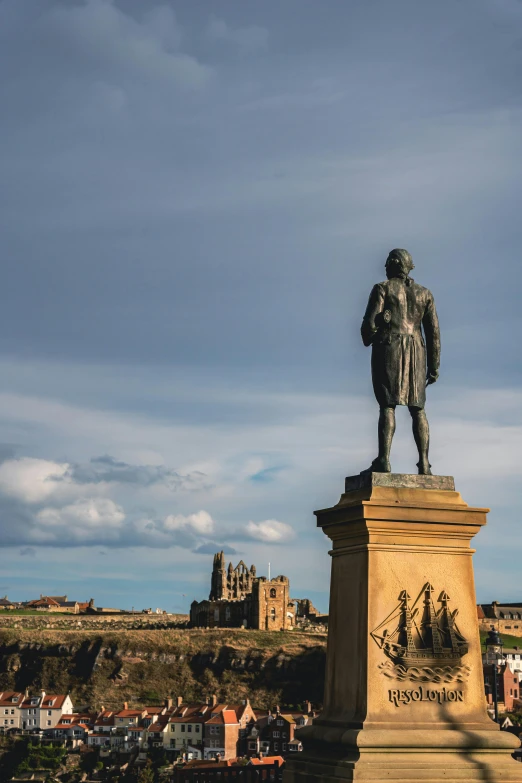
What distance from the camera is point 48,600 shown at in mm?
171000

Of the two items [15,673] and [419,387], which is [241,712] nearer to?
[15,673]

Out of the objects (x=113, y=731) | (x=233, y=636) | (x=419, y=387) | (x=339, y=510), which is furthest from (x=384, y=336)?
(x=233, y=636)

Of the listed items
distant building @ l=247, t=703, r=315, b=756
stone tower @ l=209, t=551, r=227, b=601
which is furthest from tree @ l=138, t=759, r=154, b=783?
stone tower @ l=209, t=551, r=227, b=601

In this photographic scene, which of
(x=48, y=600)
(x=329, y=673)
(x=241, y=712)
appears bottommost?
(x=329, y=673)

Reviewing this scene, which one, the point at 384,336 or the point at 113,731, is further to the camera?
the point at 113,731

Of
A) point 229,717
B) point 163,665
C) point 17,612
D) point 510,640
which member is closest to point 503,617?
point 510,640

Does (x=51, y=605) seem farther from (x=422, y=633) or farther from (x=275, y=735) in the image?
(x=422, y=633)

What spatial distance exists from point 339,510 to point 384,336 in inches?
56.4

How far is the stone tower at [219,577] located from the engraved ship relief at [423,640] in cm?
13597

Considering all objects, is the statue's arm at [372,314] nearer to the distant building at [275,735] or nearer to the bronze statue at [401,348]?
the bronze statue at [401,348]

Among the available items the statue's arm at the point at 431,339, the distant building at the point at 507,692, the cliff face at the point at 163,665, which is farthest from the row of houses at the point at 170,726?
the statue's arm at the point at 431,339

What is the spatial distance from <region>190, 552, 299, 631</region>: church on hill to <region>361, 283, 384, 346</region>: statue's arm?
391 feet

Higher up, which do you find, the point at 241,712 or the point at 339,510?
the point at 241,712

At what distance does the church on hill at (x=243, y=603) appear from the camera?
12775 cm
